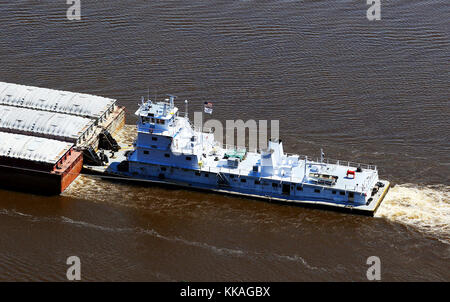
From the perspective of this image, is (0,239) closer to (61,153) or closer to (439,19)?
(61,153)

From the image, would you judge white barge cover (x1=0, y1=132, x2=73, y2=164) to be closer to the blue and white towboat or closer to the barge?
Answer: the barge

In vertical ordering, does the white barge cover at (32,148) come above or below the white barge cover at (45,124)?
below

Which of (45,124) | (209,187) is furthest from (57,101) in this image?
(209,187)

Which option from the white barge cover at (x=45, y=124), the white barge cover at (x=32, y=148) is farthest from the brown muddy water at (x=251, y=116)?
the white barge cover at (x=45, y=124)

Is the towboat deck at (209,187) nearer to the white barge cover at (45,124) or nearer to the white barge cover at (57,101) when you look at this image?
the white barge cover at (45,124)
